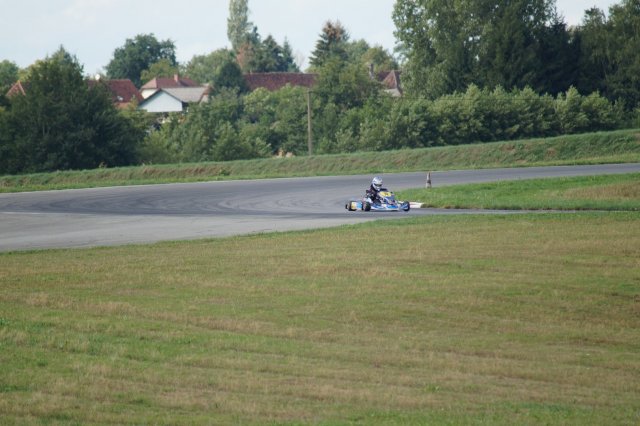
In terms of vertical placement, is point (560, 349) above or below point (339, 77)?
below

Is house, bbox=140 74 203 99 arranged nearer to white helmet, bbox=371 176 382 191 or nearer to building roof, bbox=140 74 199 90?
building roof, bbox=140 74 199 90

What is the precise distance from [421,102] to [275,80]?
261 ft

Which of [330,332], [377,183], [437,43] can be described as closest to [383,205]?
[377,183]

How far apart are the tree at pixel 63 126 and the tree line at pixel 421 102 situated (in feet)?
0.30

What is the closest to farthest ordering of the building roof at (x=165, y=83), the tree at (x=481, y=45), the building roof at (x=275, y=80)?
the tree at (x=481, y=45) → the building roof at (x=275, y=80) → the building roof at (x=165, y=83)

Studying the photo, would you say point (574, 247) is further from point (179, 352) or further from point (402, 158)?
point (402, 158)

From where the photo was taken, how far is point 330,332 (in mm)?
18375

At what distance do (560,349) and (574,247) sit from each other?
37.3 feet

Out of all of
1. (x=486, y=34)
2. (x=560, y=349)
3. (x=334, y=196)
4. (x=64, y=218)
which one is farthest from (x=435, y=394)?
(x=486, y=34)

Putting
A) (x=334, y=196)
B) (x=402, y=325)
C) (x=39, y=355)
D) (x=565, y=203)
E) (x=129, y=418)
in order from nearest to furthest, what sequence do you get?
1. (x=129, y=418)
2. (x=39, y=355)
3. (x=402, y=325)
4. (x=565, y=203)
5. (x=334, y=196)

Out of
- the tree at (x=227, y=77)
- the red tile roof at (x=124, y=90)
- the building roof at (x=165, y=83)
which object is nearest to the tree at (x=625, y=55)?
the tree at (x=227, y=77)

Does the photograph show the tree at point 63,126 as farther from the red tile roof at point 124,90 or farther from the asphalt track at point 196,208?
the red tile roof at point 124,90

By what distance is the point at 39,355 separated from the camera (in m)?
16.2

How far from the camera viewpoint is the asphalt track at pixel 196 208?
117ft
